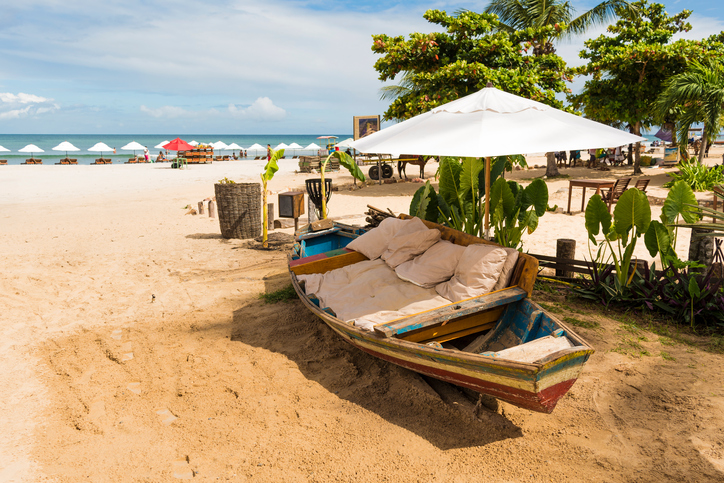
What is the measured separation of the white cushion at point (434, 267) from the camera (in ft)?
15.3

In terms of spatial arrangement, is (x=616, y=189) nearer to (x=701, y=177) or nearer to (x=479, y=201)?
(x=701, y=177)

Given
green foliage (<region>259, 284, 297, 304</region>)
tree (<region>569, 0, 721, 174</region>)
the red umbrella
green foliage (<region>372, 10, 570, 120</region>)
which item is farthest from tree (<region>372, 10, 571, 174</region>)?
the red umbrella

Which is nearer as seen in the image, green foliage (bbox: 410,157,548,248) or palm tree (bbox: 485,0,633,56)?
green foliage (bbox: 410,157,548,248)

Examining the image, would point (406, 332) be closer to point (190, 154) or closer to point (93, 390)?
point (93, 390)

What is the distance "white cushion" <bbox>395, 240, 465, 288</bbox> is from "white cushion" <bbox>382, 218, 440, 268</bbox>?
18 cm

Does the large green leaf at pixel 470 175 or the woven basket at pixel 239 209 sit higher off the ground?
the large green leaf at pixel 470 175

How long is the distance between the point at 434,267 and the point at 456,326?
996 millimetres

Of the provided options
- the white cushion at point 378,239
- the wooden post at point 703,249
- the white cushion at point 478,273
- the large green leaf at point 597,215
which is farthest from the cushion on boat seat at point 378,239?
the wooden post at point 703,249

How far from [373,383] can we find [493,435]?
106 centimetres

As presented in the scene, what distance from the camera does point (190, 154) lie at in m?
33.0

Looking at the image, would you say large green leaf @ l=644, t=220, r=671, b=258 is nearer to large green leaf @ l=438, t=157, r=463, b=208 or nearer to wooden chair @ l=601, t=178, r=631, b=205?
large green leaf @ l=438, t=157, r=463, b=208

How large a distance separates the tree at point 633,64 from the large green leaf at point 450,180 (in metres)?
14.2

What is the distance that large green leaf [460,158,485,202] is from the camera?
5.46 m

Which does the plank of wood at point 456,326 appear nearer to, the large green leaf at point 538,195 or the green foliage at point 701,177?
the large green leaf at point 538,195
